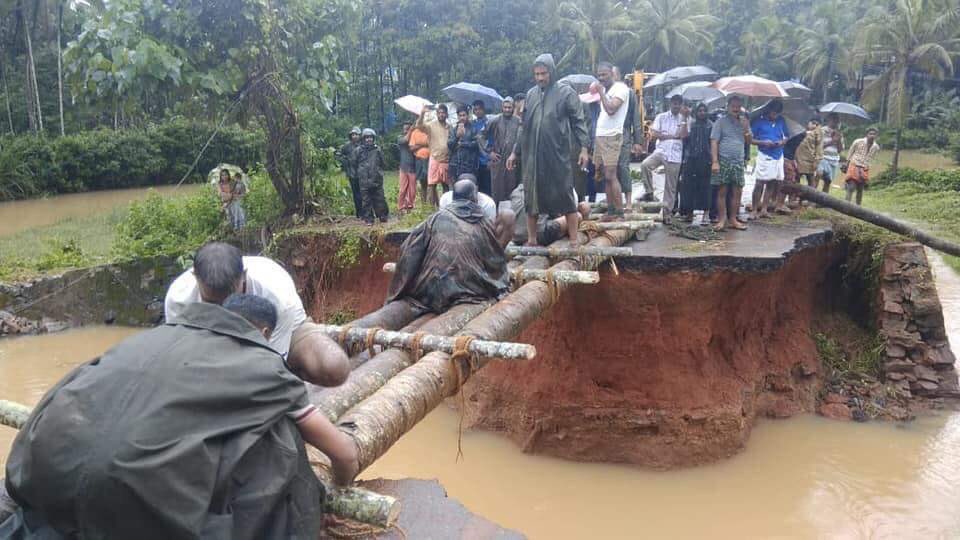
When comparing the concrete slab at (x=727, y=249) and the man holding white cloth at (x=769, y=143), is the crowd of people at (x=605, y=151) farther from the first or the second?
the concrete slab at (x=727, y=249)

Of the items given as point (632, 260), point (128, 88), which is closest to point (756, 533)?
point (632, 260)

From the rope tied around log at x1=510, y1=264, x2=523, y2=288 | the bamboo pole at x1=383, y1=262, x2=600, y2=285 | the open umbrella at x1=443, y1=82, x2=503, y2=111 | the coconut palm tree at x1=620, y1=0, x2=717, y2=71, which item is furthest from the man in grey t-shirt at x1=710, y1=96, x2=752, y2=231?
the coconut palm tree at x1=620, y1=0, x2=717, y2=71

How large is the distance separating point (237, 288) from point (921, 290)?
7.34m

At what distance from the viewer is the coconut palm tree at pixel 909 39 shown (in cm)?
2270

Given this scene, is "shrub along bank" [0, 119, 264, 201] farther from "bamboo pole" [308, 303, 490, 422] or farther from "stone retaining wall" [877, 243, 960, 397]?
"bamboo pole" [308, 303, 490, 422]

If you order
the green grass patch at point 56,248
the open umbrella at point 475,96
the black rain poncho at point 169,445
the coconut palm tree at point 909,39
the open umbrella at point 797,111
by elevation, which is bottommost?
the green grass patch at point 56,248

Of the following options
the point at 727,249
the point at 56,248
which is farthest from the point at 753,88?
the point at 56,248

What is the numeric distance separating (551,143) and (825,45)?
28.7 meters

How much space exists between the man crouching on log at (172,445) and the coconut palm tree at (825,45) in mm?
31821

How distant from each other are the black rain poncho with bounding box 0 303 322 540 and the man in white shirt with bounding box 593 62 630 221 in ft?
18.8

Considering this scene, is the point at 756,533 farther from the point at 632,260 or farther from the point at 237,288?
the point at 237,288

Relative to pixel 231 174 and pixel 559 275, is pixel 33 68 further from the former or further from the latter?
pixel 559 275

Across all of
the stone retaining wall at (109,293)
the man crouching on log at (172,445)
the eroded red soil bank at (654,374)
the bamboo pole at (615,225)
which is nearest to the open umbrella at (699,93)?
the eroded red soil bank at (654,374)

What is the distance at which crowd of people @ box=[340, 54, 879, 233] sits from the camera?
617 cm
